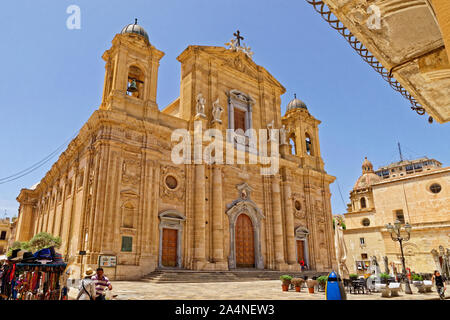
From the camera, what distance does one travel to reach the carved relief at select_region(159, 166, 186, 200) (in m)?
18.9

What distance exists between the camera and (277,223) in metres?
23.5

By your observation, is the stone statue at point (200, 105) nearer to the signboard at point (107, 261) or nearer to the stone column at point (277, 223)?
the stone column at point (277, 223)

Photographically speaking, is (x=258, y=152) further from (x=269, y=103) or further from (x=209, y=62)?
(x=209, y=62)

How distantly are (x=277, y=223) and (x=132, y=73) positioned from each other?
14453 millimetres

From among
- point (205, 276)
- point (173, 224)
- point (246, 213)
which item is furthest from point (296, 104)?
point (205, 276)

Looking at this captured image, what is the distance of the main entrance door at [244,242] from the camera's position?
21447 mm

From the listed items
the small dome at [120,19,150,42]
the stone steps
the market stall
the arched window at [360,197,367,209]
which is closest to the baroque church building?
the small dome at [120,19,150,42]

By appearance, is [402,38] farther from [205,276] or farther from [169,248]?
[169,248]

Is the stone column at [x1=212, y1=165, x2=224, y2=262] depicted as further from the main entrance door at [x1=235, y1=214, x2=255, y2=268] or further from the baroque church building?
the main entrance door at [x1=235, y1=214, x2=255, y2=268]

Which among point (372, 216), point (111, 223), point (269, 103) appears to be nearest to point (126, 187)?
point (111, 223)

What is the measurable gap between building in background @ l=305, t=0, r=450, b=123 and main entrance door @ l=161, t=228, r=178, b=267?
50.0 ft
